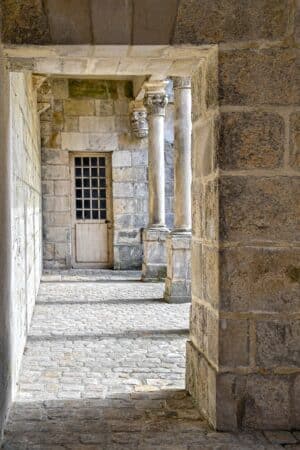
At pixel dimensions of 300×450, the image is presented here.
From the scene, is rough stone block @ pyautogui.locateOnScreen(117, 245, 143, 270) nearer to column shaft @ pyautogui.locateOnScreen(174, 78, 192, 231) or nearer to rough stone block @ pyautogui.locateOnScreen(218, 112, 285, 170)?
column shaft @ pyautogui.locateOnScreen(174, 78, 192, 231)

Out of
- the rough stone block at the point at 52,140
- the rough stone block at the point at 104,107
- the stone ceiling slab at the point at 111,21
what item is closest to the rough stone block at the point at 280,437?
the stone ceiling slab at the point at 111,21

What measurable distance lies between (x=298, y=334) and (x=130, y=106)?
9.32 metres

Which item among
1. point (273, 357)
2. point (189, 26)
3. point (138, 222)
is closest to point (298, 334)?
point (273, 357)

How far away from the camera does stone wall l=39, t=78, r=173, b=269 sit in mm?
11812

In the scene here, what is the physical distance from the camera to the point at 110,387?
3875 millimetres

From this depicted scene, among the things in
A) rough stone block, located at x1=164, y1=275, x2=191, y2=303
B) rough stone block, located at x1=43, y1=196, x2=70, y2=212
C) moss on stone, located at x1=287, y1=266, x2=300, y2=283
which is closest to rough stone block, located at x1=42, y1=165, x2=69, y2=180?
rough stone block, located at x1=43, y1=196, x2=70, y2=212

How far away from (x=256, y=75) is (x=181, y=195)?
4.88m

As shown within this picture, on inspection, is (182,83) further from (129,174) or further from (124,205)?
(124,205)

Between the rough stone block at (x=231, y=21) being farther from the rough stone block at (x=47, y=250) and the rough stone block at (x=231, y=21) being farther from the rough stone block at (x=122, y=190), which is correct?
the rough stone block at (x=47, y=250)

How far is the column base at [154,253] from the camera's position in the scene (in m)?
9.79

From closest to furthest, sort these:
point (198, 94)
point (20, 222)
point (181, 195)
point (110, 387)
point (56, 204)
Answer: point (198, 94), point (110, 387), point (20, 222), point (181, 195), point (56, 204)

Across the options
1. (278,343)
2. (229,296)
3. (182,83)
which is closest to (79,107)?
(182,83)

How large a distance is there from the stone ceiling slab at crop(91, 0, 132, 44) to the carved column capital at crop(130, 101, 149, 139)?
879cm

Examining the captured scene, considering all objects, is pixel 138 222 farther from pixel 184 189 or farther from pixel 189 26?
pixel 189 26
